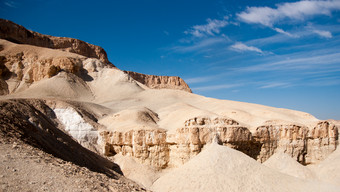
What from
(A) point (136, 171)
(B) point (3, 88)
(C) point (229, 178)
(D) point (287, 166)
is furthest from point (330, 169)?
(B) point (3, 88)

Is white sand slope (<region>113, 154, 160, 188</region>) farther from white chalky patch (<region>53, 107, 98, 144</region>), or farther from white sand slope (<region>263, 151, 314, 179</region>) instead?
white sand slope (<region>263, 151, 314, 179</region>)

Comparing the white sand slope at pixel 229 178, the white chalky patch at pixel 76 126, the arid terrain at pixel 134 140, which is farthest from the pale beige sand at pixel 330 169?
the white chalky patch at pixel 76 126

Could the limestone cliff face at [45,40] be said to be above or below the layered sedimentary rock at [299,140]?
above

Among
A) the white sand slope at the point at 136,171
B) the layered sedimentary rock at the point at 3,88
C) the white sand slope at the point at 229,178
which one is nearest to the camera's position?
the white sand slope at the point at 229,178

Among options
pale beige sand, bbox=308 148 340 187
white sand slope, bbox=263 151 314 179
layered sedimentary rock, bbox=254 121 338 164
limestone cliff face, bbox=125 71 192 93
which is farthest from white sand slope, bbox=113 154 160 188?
limestone cliff face, bbox=125 71 192 93

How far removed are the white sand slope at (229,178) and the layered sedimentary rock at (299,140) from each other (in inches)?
313

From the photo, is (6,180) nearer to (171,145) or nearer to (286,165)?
(171,145)

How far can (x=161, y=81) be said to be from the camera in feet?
327

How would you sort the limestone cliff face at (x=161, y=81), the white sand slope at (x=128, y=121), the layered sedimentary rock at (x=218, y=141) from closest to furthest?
the layered sedimentary rock at (x=218, y=141)
the white sand slope at (x=128, y=121)
the limestone cliff face at (x=161, y=81)

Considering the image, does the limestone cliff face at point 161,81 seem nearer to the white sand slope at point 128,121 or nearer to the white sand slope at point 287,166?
the white sand slope at point 128,121

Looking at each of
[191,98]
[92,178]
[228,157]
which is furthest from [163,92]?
[92,178]

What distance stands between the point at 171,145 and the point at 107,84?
92.2 feet

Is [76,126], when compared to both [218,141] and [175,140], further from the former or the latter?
[218,141]

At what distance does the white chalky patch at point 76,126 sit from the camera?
25.2m
